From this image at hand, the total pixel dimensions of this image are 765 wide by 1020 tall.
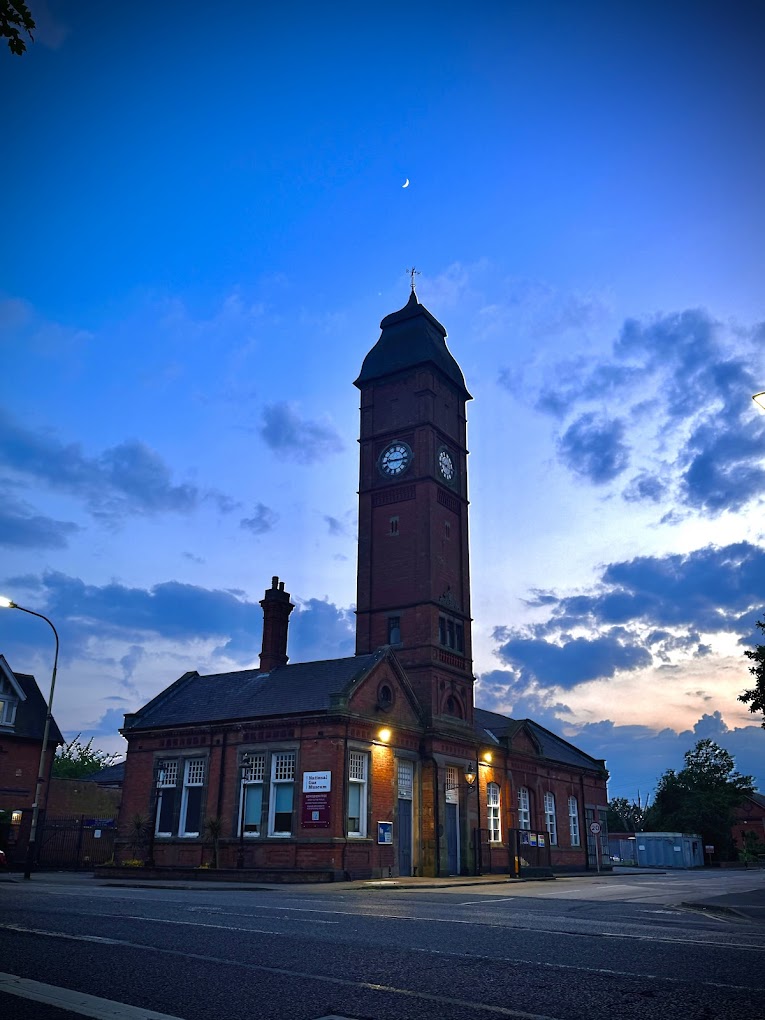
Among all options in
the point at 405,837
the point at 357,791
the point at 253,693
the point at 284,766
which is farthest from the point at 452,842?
the point at 253,693

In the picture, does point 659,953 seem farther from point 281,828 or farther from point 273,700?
point 273,700

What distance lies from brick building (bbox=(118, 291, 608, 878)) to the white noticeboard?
0.05m

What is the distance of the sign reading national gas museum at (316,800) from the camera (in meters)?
31.9

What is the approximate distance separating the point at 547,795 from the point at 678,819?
27.8 m

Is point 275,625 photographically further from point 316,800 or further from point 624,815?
point 624,815

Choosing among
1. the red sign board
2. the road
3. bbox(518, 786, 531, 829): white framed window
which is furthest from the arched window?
the road

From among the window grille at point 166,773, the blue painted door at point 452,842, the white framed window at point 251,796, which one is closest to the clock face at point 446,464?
the blue painted door at point 452,842

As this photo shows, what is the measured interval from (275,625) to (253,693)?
414cm

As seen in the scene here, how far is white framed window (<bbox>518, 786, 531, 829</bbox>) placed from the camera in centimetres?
4703

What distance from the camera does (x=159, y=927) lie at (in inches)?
481

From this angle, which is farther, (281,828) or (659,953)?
(281,828)

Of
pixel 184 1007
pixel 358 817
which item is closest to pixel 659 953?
pixel 184 1007

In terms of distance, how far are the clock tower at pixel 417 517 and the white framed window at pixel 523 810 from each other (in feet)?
23.0

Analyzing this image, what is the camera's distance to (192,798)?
36406 mm
